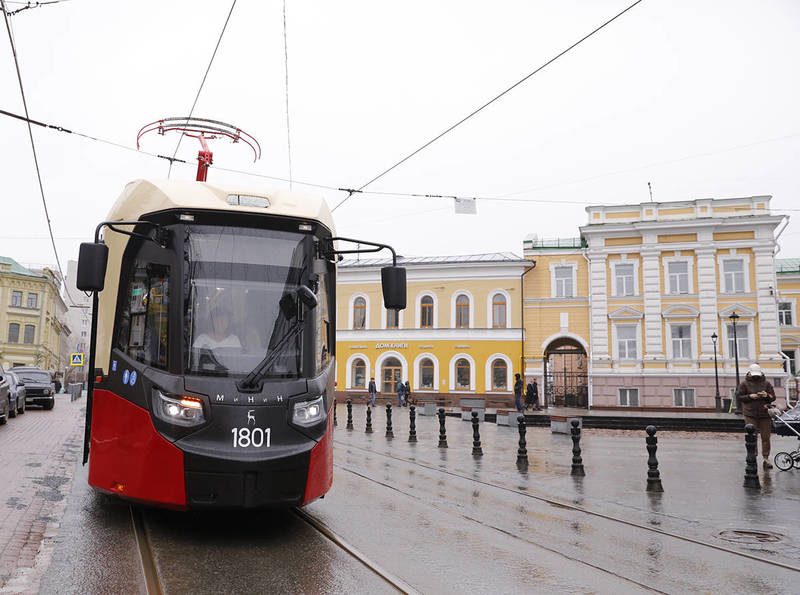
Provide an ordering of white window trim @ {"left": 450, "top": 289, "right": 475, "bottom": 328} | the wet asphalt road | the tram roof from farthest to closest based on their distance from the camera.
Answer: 1. white window trim @ {"left": 450, "top": 289, "right": 475, "bottom": 328}
2. the tram roof
3. the wet asphalt road

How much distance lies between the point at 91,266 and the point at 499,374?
1470 inches

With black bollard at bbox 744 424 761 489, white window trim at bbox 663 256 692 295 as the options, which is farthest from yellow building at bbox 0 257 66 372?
black bollard at bbox 744 424 761 489

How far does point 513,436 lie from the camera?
68.6ft

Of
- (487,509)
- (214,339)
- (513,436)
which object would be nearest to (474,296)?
(513,436)

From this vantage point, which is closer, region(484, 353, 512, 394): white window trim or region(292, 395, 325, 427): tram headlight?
region(292, 395, 325, 427): tram headlight

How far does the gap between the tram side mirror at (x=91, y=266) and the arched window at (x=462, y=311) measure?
37.7 meters

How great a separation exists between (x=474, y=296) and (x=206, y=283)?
123ft

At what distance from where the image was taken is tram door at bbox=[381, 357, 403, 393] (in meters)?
44.3

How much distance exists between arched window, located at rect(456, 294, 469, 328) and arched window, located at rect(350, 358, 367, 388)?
689 cm

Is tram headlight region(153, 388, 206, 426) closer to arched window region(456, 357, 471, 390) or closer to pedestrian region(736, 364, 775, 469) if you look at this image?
pedestrian region(736, 364, 775, 469)

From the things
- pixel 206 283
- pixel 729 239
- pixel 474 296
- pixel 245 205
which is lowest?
pixel 206 283

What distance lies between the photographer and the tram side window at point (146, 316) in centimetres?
633

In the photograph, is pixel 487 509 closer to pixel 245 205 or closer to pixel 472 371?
pixel 245 205

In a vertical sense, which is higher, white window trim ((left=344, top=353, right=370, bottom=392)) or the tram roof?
the tram roof
